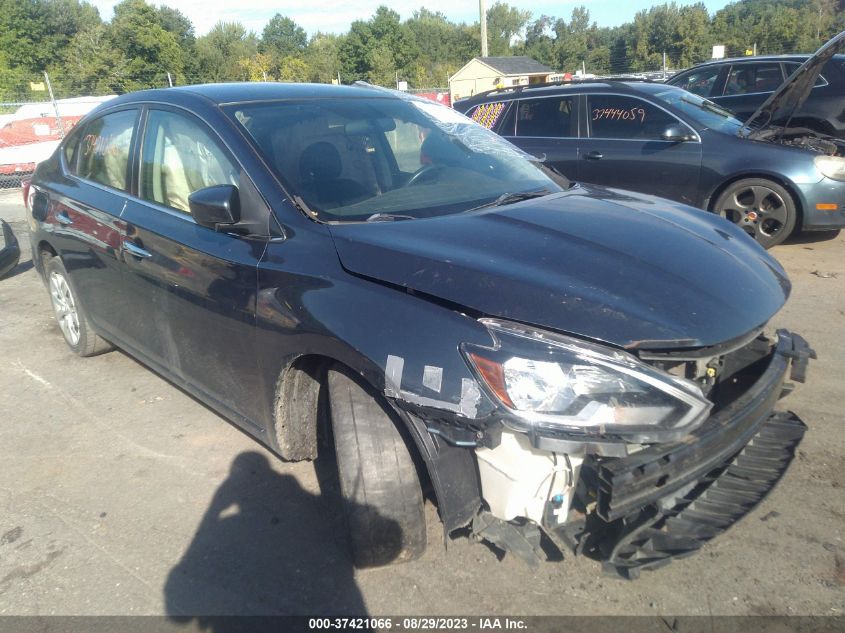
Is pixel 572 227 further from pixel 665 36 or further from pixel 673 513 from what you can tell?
pixel 665 36

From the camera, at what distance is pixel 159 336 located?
3457 mm

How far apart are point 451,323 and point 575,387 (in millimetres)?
431

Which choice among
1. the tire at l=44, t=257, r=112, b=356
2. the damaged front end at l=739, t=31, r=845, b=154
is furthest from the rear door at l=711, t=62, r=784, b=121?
the tire at l=44, t=257, r=112, b=356

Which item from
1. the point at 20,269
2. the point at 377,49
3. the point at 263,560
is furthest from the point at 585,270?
the point at 377,49

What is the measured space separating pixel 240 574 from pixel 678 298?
197 centimetres

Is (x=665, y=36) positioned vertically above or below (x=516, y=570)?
above

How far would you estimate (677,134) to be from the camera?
6.74 m

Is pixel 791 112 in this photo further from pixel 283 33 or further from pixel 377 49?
pixel 283 33

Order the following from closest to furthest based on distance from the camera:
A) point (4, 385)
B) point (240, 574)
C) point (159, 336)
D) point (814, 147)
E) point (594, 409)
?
1. point (594, 409)
2. point (240, 574)
3. point (159, 336)
4. point (4, 385)
5. point (814, 147)

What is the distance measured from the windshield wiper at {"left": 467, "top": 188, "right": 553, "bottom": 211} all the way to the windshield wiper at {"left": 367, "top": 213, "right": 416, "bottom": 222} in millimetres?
332

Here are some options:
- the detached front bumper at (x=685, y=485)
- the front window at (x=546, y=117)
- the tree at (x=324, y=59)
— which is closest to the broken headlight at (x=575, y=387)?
the detached front bumper at (x=685, y=485)

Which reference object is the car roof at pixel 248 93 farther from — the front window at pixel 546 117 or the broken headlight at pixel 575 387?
the front window at pixel 546 117

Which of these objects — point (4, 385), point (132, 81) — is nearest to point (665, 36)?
point (132, 81)

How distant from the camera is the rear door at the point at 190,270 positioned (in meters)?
2.80
